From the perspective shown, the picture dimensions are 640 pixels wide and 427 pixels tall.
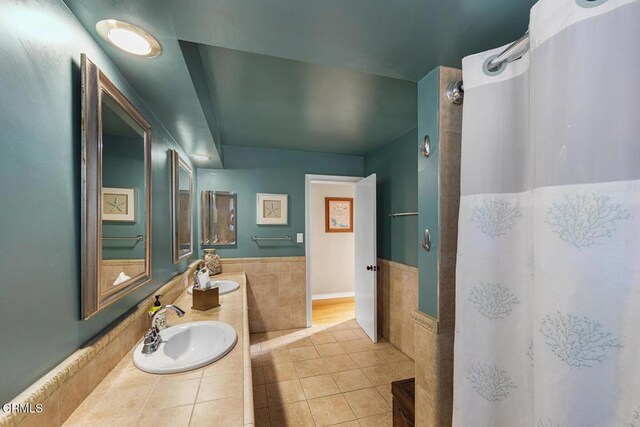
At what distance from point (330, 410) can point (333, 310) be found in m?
2.08

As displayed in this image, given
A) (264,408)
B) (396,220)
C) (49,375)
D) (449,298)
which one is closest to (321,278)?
(396,220)

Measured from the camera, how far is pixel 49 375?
2.26ft

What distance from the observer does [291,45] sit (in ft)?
3.30

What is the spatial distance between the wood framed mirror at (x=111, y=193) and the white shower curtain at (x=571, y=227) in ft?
4.54

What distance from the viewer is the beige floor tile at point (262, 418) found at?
67.3 inches

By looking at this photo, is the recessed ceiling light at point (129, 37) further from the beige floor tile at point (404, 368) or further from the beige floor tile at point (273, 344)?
the beige floor tile at point (404, 368)

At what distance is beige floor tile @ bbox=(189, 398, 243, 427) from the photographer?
731 millimetres

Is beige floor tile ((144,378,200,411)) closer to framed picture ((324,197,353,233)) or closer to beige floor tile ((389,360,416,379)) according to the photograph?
beige floor tile ((389,360,416,379))

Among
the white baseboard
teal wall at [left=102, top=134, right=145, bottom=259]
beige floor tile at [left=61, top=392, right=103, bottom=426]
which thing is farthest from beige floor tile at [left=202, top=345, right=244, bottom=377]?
the white baseboard

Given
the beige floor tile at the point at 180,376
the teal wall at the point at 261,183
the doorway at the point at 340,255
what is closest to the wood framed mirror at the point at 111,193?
the beige floor tile at the point at 180,376

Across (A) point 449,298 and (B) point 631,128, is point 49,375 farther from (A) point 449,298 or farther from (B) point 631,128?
(B) point 631,128

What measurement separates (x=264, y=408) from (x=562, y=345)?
6.47ft

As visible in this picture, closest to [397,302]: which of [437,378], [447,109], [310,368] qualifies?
[310,368]

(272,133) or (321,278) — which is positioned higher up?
(272,133)
